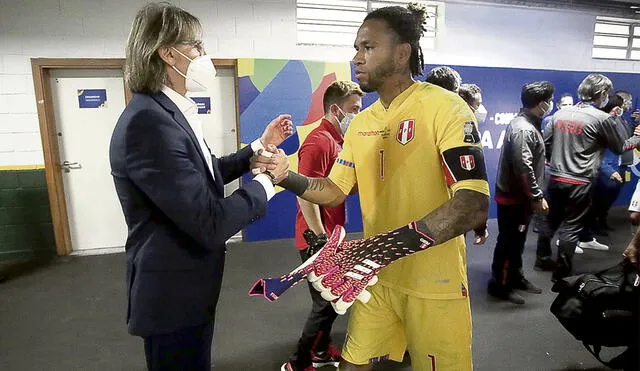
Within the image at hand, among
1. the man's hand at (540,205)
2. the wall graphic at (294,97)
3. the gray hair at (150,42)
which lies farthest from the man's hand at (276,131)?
the wall graphic at (294,97)

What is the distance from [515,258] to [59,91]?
4.44 metres

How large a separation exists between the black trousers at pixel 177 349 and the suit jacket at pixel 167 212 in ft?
0.16

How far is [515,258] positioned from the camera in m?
2.98

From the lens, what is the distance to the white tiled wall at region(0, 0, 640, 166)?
12.1ft

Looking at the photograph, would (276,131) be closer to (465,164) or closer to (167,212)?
(167,212)

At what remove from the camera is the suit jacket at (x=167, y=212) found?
1.00 meters

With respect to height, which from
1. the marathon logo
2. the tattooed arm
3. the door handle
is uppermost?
the marathon logo

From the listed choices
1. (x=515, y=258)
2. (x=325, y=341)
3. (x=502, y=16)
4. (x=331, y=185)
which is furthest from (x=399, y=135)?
(x=502, y=16)

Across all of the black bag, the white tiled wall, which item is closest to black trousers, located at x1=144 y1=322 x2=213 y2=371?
the black bag

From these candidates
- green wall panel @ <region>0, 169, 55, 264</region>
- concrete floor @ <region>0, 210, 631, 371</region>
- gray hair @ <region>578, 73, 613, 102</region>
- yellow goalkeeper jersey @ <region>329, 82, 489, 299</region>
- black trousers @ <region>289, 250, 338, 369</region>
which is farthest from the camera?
green wall panel @ <region>0, 169, 55, 264</region>

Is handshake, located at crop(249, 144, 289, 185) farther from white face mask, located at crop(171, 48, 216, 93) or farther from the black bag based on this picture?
the black bag

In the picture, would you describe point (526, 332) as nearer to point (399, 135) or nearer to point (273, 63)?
point (399, 135)

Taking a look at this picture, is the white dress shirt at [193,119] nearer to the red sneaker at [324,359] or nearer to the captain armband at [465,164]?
the captain armband at [465,164]

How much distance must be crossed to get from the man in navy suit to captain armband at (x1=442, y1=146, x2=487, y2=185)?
545 millimetres
